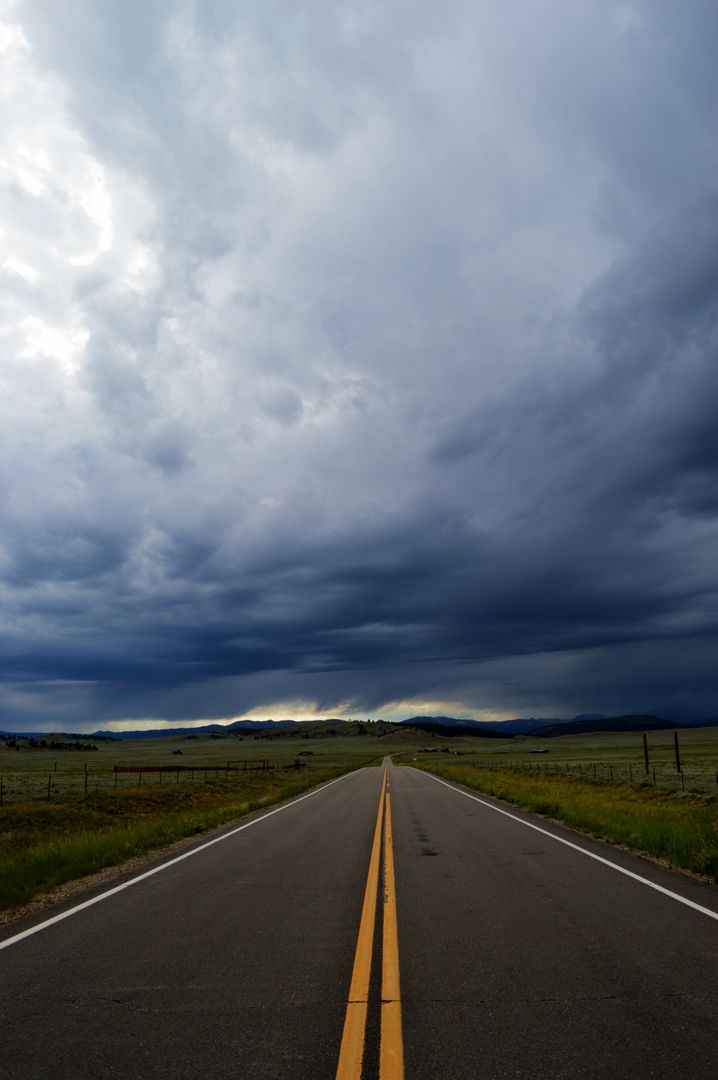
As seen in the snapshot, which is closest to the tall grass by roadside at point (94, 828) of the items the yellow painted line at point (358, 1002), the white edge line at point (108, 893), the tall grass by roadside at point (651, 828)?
the white edge line at point (108, 893)

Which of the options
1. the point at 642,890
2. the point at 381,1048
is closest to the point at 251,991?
the point at 381,1048

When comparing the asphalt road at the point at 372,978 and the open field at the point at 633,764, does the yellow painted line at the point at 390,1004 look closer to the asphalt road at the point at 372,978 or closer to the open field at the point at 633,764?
the asphalt road at the point at 372,978

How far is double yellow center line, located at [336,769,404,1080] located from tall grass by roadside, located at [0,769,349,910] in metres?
5.42

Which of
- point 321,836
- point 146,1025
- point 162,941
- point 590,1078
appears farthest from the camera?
point 321,836

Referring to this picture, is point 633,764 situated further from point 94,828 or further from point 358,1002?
point 358,1002

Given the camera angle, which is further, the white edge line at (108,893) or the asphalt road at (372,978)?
the white edge line at (108,893)

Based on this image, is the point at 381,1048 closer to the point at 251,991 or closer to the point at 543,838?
the point at 251,991

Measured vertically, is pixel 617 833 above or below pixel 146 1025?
below


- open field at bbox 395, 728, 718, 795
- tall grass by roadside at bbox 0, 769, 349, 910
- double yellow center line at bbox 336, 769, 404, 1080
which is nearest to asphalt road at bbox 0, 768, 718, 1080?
double yellow center line at bbox 336, 769, 404, 1080

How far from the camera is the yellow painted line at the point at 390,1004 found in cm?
427

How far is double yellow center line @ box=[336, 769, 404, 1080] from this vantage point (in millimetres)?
4270

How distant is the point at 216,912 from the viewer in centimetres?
843

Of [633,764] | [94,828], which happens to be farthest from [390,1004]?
[633,764]

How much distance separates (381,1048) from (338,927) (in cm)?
339
